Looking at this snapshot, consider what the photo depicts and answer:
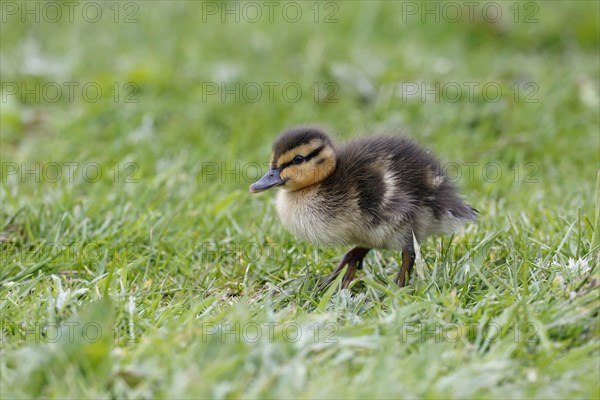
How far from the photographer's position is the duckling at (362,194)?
4004 mm

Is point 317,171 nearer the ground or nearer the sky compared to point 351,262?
nearer the sky

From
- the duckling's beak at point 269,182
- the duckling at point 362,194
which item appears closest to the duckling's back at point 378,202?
the duckling at point 362,194

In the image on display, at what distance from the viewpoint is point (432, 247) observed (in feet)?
14.8

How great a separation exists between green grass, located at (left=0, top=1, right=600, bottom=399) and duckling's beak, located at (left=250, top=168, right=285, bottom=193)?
0.40m

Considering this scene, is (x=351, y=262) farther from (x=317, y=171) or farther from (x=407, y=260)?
(x=317, y=171)

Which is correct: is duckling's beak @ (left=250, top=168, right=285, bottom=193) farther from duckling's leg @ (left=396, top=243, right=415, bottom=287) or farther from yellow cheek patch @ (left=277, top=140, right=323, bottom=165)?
duckling's leg @ (left=396, top=243, right=415, bottom=287)

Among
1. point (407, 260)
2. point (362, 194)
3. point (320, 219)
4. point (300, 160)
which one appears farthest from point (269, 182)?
point (407, 260)

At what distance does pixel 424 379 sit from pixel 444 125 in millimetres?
4001

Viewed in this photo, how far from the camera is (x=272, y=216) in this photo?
4.97m

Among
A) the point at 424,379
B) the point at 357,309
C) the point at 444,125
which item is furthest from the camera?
the point at 444,125

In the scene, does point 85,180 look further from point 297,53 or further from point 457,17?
point 457,17

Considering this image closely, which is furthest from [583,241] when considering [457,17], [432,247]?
[457,17]

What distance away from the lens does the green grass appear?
9.63ft

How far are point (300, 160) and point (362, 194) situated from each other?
338 mm
